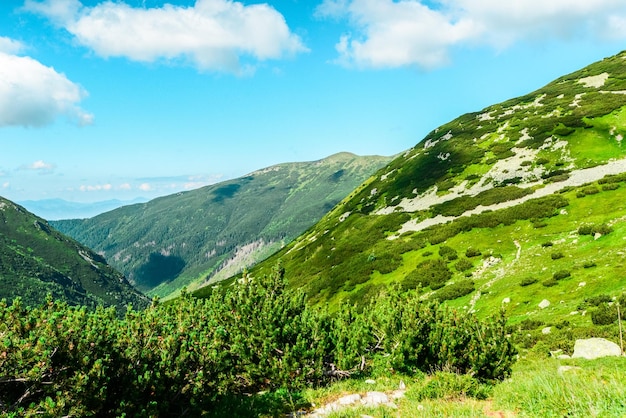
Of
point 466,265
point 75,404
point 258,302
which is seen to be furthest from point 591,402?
point 466,265

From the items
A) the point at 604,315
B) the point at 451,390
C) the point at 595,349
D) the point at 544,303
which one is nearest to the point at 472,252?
the point at 544,303

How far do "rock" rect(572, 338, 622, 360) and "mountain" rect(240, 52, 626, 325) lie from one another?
12.0ft

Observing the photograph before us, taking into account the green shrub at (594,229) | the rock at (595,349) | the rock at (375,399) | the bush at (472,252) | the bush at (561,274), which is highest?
the green shrub at (594,229)

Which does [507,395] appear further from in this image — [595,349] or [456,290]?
[456,290]

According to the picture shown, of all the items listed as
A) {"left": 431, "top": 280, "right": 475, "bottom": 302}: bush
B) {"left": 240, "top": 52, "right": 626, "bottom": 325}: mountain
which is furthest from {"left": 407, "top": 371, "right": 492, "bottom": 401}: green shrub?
{"left": 431, "top": 280, "right": 475, "bottom": 302}: bush

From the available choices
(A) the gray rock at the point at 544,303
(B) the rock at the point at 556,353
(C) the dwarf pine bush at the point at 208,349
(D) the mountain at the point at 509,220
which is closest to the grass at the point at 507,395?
(C) the dwarf pine bush at the point at 208,349

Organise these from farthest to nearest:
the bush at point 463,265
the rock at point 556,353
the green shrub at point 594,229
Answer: the bush at point 463,265 < the green shrub at point 594,229 < the rock at point 556,353

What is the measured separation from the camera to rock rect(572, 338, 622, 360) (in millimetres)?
14945

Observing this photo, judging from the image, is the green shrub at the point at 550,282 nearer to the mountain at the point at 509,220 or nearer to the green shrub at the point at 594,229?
the mountain at the point at 509,220

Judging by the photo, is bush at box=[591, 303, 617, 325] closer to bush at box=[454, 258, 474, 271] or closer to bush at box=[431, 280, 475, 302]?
bush at box=[431, 280, 475, 302]

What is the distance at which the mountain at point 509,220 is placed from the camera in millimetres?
24875

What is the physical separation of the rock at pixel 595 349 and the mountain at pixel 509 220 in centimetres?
366

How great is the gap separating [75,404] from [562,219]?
130ft

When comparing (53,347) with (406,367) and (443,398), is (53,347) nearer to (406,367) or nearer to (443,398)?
(443,398)
